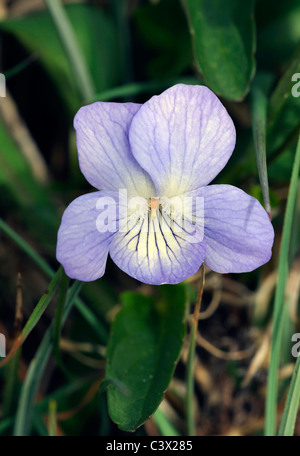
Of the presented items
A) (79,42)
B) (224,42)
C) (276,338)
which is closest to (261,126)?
(224,42)

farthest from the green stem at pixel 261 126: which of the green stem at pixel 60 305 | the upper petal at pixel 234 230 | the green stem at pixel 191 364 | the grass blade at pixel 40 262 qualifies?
the grass blade at pixel 40 262

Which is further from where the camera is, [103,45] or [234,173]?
[103,45]

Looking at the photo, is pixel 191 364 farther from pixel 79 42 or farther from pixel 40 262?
pixel 79 42

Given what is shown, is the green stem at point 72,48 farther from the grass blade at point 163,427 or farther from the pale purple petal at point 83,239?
the grass blade at point 163,427

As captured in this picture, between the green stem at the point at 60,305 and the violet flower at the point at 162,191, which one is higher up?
the violet flower at the point at 162,191

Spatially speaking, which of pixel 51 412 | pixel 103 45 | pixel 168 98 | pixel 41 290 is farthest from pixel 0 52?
pixel 51 412

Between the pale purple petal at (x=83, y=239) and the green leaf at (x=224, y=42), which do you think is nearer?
the pale purple petal at (x=83, y=239)

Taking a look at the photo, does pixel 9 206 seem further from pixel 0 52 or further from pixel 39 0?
pixel 39 0
